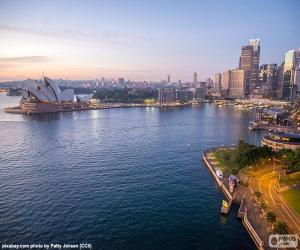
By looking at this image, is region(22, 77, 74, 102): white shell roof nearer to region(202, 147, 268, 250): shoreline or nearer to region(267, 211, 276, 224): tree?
region(202, 147, 268, 250): shoreline

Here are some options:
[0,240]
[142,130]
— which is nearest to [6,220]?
[0,240]

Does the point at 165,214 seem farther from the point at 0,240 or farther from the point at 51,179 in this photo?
the point at 51,179

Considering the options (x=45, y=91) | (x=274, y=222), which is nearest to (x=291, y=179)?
(x=274, y=222)

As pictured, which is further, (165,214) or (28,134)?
(28,134)

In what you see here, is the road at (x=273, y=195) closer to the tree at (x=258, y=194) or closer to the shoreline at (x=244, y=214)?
the tree at (x=258, y=194)

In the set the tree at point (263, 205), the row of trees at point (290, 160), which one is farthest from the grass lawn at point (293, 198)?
the row of trees at point (290, 160)

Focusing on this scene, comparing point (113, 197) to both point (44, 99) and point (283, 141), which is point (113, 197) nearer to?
point (283, 141)
